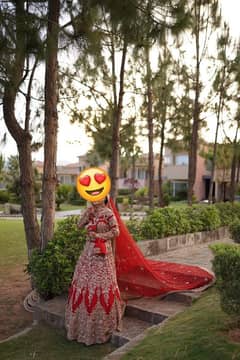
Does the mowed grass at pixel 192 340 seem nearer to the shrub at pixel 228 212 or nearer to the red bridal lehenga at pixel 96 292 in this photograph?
the red bridal lehenga at pixel 96 292

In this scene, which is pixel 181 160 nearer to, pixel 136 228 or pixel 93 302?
pixel 136 228

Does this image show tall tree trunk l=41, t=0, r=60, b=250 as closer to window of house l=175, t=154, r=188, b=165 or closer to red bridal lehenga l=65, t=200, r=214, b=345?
red bridal lehenga l=65, t=200, r=214, b=345

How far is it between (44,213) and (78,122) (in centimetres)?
454

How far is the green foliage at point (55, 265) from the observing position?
4.50 meters

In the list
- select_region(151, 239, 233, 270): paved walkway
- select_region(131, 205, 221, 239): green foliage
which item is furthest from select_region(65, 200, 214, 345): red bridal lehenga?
select_region(131, 205, 221, 239): green foliage


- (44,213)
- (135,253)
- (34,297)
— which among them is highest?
(44,213)

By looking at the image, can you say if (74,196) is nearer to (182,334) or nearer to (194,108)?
(194,108)

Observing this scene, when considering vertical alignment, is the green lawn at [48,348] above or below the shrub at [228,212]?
below

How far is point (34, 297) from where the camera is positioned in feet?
17.1

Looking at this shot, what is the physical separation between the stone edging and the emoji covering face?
3249mm

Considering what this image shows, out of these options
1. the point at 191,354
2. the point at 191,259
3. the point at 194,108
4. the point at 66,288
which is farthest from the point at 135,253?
the point at 194,108

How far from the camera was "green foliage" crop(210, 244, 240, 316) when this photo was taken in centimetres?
280

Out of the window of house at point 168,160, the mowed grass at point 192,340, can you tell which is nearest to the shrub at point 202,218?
the mowed grass at point 192,340

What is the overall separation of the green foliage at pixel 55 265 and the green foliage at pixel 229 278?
2.13m
